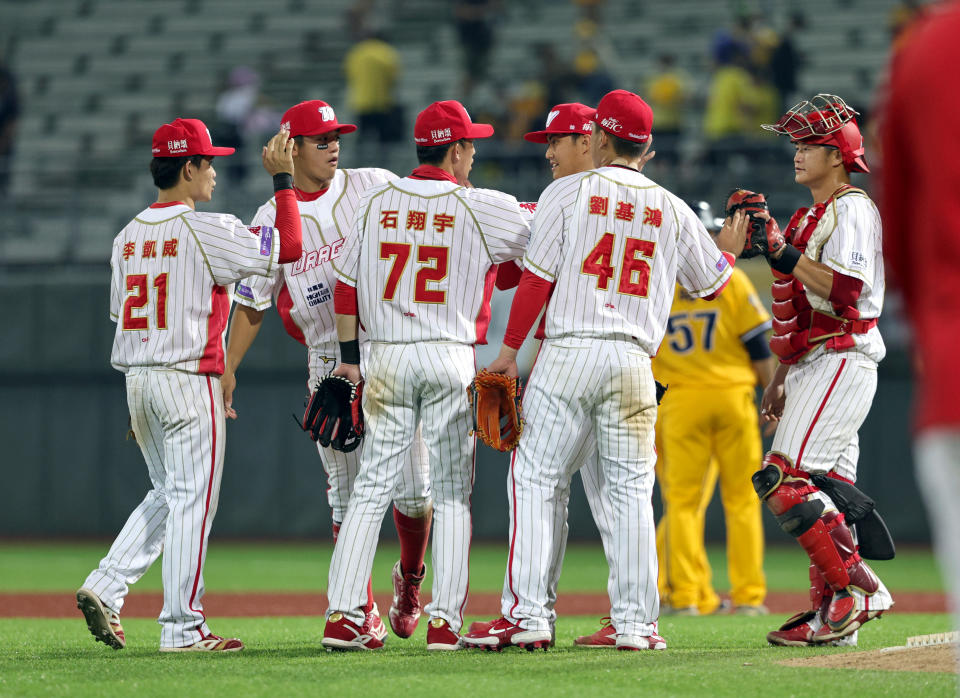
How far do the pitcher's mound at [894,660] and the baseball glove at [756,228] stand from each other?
63.9 inches

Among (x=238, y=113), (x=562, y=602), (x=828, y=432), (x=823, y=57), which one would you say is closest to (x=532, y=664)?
(x=828, y=432)

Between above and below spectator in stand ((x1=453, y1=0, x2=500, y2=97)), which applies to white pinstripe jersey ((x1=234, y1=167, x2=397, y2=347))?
below

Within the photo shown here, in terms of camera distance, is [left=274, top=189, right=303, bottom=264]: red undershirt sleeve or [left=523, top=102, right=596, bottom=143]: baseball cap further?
[left=523, top=102, right=596, bottom=143]: baseball cap

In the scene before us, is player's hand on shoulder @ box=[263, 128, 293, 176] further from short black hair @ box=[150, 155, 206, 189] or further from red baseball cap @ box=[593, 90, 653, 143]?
red baseball cap @ box=[593, 90, 653, 143]

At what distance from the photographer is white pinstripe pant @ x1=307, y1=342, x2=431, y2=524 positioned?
5641mm

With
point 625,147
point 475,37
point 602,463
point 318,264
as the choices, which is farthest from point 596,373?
point 475,37

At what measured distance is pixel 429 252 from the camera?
5270mm

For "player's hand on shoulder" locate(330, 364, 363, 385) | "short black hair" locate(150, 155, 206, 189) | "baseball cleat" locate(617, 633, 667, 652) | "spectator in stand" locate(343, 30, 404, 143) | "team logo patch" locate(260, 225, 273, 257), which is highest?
"spectator in stand" locate(343, 30, 404, 143)

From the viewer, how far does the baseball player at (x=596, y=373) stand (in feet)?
16.6

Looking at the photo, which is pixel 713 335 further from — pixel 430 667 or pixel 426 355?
pixel 430 667

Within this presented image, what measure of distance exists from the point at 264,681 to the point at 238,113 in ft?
39.8

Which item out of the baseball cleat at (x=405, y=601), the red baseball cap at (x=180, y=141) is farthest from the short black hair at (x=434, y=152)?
the baseball cleat at (x=405, y=601)

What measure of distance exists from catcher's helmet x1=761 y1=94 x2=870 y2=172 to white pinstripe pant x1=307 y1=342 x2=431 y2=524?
2.09m

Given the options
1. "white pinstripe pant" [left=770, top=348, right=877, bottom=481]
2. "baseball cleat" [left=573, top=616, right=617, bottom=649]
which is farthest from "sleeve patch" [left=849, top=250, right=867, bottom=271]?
Answer: "baseball cleat" [left=573, top=616, right=617, bottom=649]
